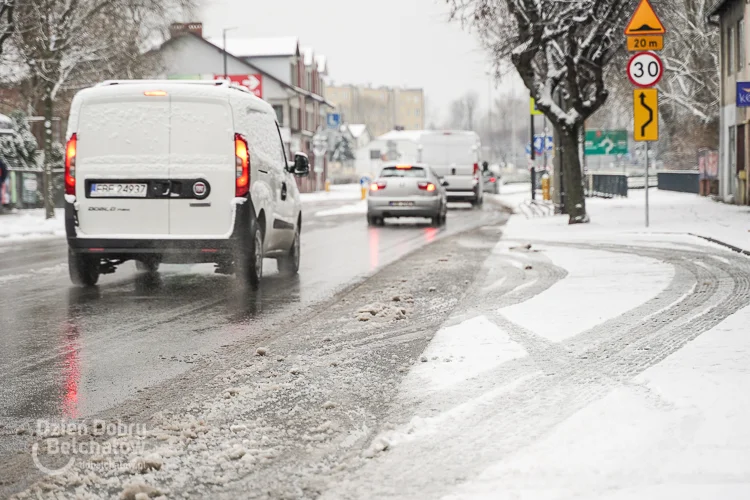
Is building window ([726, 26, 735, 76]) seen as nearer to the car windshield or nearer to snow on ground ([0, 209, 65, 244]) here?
the car windshield

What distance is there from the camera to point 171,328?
8.59 metres

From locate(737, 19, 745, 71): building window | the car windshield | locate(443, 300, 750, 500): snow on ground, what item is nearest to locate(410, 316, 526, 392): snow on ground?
locate(443, 300, 750, 500): snow on ground

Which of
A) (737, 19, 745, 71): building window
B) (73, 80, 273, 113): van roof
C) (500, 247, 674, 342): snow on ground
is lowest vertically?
(500, 247, 674, 342): snow on ground

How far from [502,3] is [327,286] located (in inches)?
557

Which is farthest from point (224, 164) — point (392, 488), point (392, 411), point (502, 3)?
point (502, 3)

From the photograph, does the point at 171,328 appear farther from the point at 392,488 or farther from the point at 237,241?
the point at 392,488

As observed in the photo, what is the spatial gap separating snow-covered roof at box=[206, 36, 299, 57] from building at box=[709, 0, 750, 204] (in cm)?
4207

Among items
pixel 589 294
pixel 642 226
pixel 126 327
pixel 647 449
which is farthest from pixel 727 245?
pixel 647 449

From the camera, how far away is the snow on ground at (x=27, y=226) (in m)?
24.7

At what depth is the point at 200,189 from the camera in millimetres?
10688

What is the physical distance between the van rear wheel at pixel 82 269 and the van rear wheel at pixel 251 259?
60.4 inches

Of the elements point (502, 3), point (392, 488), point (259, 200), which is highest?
point (502, 3)

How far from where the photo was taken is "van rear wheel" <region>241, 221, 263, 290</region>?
10.9 metres

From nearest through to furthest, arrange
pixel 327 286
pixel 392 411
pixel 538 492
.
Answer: pixel 538 492, pixel 392 411, pixel 327 286
